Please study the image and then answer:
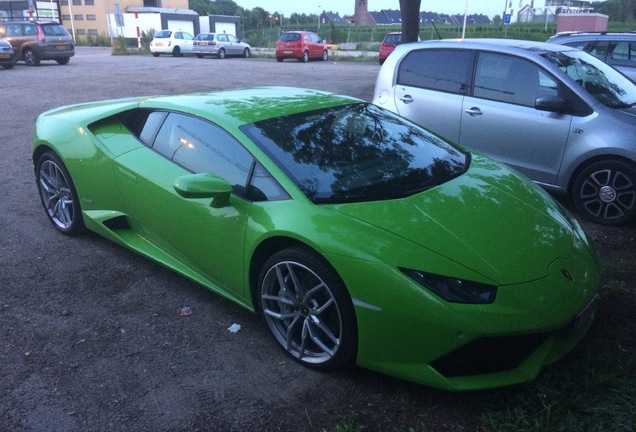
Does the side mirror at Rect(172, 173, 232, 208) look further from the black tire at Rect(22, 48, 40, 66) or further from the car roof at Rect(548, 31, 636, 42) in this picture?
the black tire at Rect(22, 48, 40, 66)

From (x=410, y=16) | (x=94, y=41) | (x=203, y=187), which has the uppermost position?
(x=410, y=16)

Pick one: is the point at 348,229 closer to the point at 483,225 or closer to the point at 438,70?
the point at 483,225

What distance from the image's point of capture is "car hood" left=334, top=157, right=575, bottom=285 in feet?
8.67

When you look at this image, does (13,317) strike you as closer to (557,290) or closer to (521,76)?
(557,290)

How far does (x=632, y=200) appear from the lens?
4.73 metres

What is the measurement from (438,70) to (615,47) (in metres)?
4.52

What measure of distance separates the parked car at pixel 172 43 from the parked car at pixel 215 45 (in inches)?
29.6

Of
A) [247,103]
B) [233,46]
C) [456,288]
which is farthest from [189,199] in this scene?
[233,46]

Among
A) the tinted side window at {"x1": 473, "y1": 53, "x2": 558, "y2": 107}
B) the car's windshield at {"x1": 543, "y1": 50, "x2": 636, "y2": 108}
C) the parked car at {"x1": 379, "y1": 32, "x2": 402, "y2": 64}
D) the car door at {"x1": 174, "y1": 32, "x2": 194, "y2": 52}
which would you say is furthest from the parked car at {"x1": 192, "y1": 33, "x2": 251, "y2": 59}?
the car's windshield at {"x1": 543, "y1": 50, "x2": 636, "y2": 108}

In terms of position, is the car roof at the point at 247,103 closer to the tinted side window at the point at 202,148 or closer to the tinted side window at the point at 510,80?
the tinted side window at the point at 202,148

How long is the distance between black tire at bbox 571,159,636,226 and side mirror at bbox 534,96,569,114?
567 mm

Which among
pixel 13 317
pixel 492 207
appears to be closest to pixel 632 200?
pixel 492 207

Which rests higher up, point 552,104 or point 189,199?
point 552,104

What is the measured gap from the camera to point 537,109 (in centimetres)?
506
